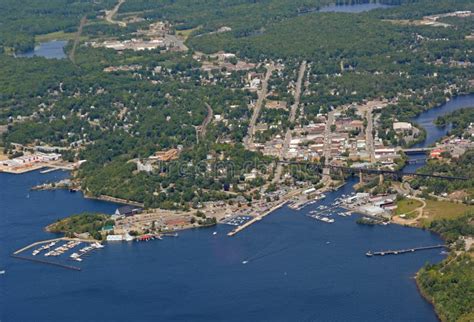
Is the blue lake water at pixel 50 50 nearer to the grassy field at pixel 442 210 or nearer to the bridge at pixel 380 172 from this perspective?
the bridge at pixel 380 172

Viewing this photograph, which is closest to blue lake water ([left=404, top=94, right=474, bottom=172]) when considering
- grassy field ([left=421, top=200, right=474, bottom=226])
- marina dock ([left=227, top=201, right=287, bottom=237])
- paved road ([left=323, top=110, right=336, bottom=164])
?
paved road ([left=323, top=110, right=336, bottom=164])

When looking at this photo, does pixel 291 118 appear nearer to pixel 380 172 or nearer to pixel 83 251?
pixel 380 172

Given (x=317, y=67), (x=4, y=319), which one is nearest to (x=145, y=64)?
(x=317, y=67)

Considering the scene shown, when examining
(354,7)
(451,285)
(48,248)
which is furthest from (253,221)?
(354,7)

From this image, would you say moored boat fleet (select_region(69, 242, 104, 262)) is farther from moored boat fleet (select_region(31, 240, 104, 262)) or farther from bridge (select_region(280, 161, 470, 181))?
bridge (select_region(280, 161, 470, 181))

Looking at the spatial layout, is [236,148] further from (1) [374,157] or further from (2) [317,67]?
(2) [317,67]
